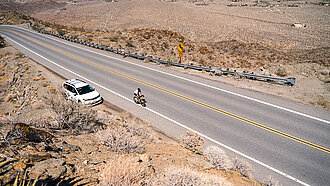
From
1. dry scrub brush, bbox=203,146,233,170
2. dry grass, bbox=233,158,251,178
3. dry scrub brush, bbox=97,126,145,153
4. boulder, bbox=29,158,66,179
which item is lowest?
dry grass, bbox=233,158,251,178

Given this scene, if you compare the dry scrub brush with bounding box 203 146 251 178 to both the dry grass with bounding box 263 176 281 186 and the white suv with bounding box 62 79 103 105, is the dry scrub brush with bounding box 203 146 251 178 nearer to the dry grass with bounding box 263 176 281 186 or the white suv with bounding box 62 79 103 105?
the dry grass with bounding box 263 176 281 186

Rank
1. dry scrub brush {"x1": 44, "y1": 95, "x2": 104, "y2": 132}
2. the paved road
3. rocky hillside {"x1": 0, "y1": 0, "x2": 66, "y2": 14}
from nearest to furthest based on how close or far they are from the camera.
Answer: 1. the paved road
2. dry scrub brush {"x1": 44, "y1": 95, "x2": 104, "y2": 132}
3. rocky hillside {"x1": 0, "y1": 0, "x2": 66, "y2": 14}

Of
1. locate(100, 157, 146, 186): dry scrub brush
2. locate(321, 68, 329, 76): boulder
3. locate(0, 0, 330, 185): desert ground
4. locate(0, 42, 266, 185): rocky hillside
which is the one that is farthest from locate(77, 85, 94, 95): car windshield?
locate(321, 68, 329, 76): boulder

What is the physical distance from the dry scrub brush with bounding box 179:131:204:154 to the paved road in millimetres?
785

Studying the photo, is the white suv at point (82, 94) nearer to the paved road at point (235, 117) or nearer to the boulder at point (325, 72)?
the paved road at point (235, 117)

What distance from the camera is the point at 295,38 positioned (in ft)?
131

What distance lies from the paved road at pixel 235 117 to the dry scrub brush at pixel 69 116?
411 cm

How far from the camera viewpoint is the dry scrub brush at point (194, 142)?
8.83 metres

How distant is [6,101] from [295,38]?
5320cm

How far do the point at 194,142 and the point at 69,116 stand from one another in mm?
6646

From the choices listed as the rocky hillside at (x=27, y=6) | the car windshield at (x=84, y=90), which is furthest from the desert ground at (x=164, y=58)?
the rocky hillside at (x=27, y=6)

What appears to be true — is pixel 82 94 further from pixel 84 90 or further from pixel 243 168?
pixel 243 168

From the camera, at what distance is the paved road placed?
319 inches

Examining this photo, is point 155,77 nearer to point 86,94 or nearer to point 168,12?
point 86,94
